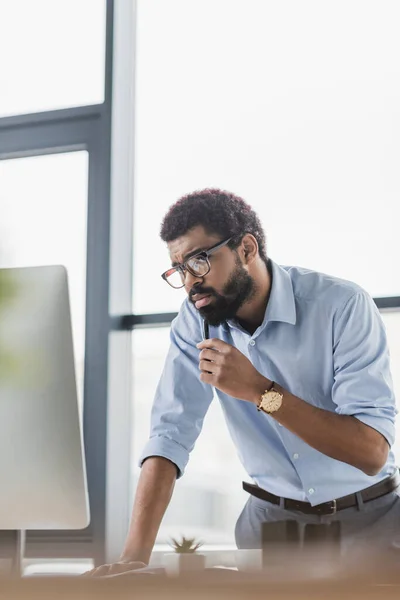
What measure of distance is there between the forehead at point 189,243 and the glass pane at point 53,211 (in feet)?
2.94

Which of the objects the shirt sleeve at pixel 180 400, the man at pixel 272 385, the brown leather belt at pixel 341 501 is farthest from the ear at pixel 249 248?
the brown leather belt at pixel 341 501

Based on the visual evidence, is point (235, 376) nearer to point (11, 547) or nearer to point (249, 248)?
point (249, 248)

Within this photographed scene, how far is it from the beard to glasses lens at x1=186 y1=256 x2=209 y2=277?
0.04m

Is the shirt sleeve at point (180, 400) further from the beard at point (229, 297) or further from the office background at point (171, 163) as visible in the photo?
the office background at point (171, 163)

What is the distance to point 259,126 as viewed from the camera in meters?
2.82

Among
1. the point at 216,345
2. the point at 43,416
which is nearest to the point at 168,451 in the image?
the point at 216,345

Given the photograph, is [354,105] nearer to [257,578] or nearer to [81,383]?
[81,383]

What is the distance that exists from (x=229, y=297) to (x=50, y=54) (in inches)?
68.3

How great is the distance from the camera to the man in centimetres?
171

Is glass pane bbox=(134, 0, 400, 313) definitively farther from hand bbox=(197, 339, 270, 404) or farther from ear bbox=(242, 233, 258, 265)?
hand bbox=(197, 339, 270, 404)

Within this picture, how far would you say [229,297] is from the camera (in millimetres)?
1988

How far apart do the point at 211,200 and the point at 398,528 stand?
1.01 m

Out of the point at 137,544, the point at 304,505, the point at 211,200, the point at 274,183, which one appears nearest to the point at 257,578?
the point at 137,544

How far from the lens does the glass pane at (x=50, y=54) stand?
3066 mm
